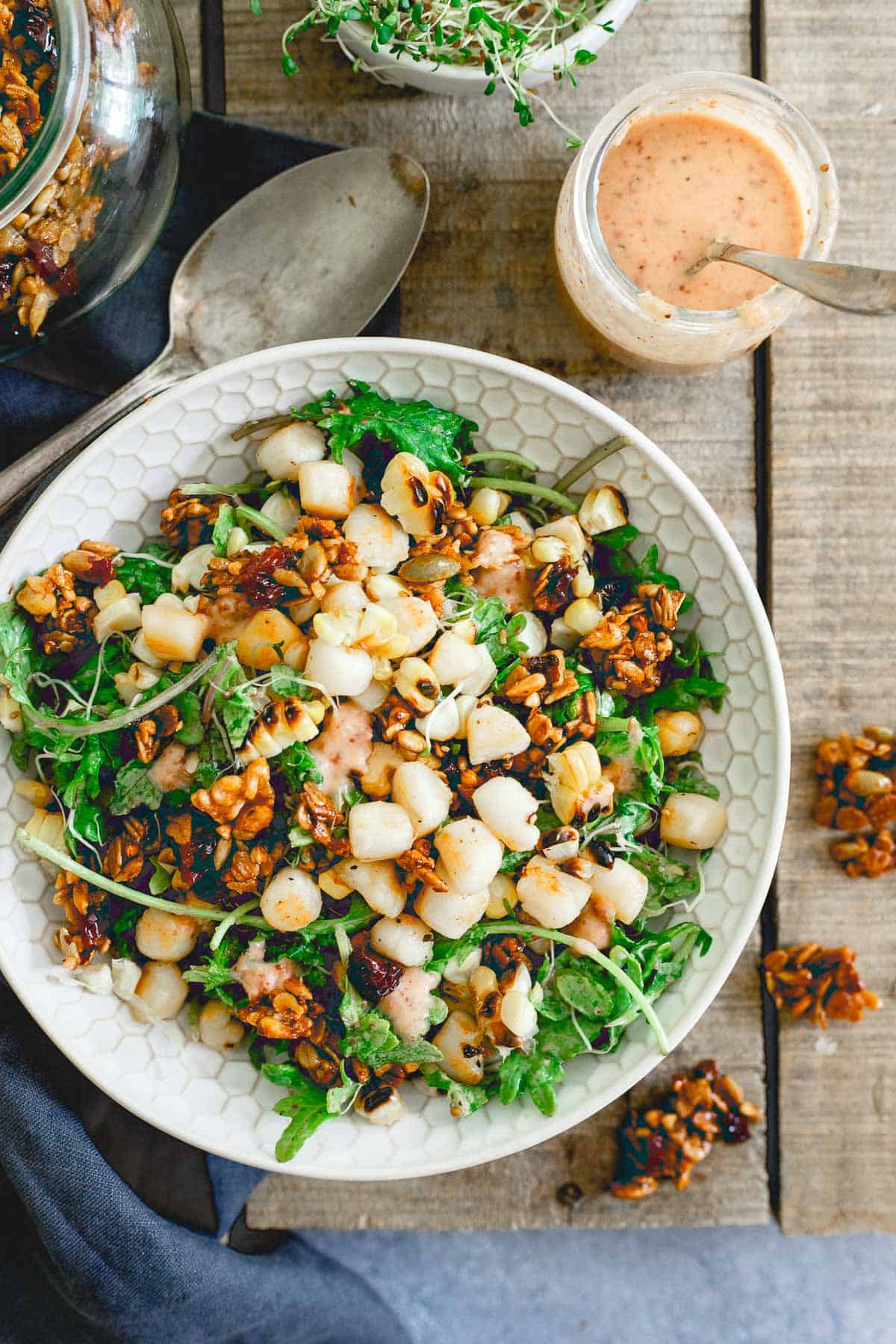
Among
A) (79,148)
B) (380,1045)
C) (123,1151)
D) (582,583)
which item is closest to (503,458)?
(582,583)

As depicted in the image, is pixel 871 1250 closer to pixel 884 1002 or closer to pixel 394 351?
pixel 884 1002

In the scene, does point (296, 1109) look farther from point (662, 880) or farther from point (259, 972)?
point (662, 880)

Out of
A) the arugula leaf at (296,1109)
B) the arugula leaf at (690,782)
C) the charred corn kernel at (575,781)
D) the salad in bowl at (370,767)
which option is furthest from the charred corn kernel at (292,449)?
the arugula leaf at (296,1109)

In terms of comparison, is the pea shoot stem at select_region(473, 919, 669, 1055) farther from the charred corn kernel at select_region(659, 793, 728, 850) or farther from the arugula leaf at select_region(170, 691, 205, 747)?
the arugula leaf at select_region(170, 691, 205, 747)

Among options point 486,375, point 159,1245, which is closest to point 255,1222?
point 159,1245

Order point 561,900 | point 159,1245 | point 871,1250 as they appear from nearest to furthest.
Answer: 1. point 561,900
2. point 159,1245
3. point 871,1250

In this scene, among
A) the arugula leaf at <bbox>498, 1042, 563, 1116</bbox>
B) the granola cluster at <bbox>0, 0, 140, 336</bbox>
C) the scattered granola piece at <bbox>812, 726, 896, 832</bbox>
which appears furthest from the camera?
the scattered granola piece at <bbox>812, 726, 896, 832</bbox>

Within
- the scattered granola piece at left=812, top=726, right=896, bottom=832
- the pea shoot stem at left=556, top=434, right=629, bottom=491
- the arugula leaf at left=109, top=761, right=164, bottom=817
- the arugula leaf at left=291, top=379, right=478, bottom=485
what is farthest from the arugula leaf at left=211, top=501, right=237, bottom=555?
the scattered granola piece at left=812, top=726, right=896, bottom=832
